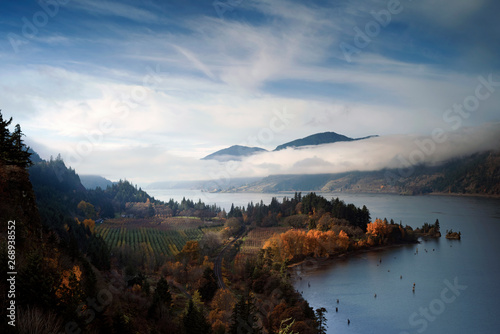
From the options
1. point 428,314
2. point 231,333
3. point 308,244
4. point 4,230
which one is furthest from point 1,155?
point 308,244

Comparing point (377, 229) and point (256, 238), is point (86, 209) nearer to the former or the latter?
point (256, 238)

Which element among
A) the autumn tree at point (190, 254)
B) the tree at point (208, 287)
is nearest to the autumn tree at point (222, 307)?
the tree at point (208, 287)

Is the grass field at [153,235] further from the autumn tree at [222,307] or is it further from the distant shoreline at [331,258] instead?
the distant shoreline at [331,258]

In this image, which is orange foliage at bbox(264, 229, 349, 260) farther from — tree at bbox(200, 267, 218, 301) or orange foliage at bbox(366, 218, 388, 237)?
tree at bbox(200, 267, 218, 301)

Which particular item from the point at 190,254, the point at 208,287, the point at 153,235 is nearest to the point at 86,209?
the point at 153,235

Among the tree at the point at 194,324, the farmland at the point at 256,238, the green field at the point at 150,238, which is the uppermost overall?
the tree at the point at 194,324

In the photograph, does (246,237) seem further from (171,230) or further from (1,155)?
(1,155)

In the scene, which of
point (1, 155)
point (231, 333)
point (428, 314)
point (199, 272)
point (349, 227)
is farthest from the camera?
point (349, 227)

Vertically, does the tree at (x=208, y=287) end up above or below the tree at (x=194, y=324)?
below
